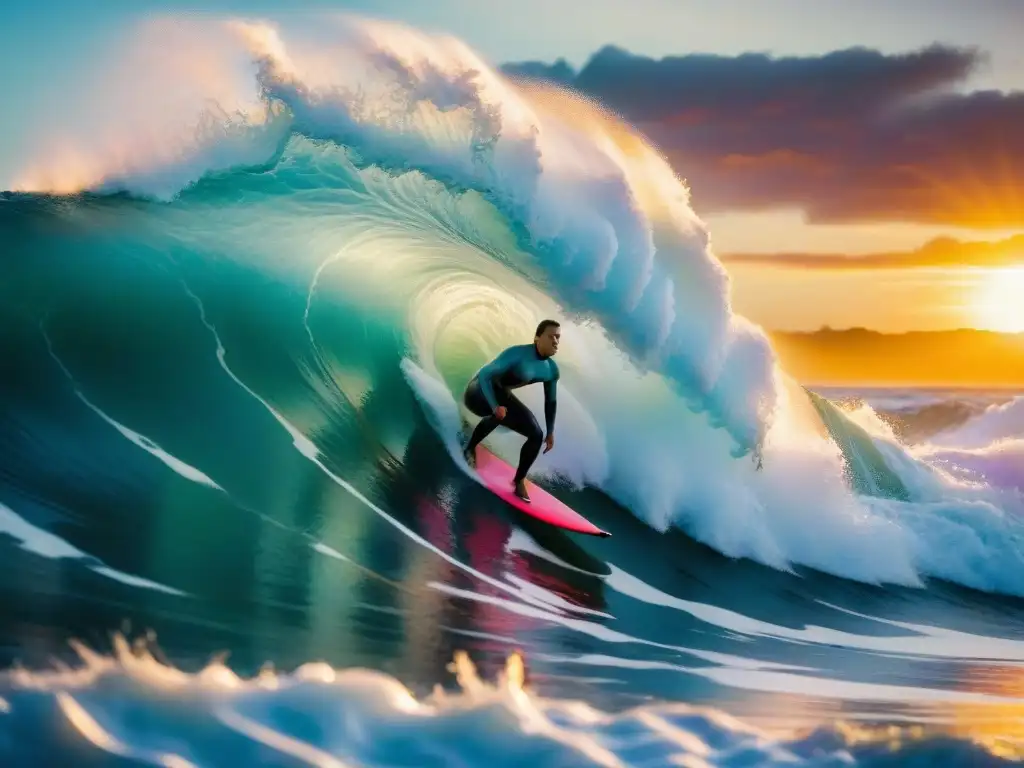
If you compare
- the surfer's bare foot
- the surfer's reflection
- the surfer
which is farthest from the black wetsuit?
the surfer's reflection

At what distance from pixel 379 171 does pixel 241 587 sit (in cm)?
385

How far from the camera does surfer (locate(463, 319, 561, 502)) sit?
492 cm

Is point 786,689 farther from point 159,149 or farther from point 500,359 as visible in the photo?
point 159,149

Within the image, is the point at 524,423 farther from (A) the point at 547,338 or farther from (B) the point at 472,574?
(B) the point at 472,574

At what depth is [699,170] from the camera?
10766 mm

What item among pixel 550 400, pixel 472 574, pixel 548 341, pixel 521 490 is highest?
pixel 548 341

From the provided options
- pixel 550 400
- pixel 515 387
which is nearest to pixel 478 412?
pixel 515 387

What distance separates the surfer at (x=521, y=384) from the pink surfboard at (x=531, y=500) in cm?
23

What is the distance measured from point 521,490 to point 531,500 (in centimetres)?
11

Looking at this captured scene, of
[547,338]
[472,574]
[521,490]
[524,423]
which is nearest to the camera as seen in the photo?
[472,574]

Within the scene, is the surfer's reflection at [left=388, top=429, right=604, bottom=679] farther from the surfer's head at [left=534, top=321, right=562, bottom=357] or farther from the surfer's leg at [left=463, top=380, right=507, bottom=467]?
the surfer's head at [left=534, top=321, right=562, bottom=357]

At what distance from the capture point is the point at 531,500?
5.34 metres

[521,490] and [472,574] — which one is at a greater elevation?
[521,490]

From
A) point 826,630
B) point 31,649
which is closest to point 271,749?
point 31,649
